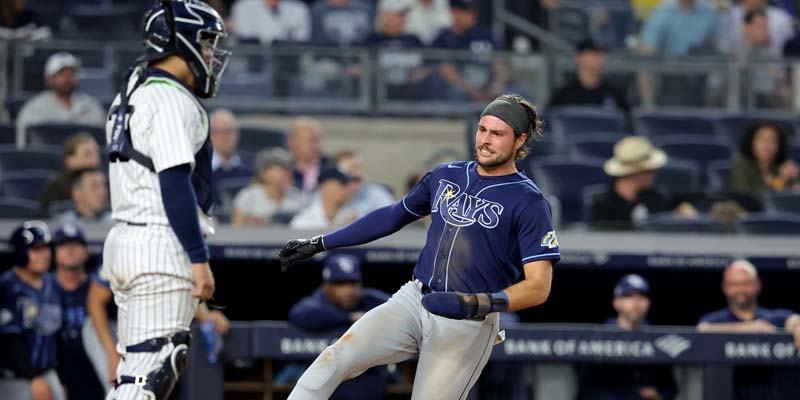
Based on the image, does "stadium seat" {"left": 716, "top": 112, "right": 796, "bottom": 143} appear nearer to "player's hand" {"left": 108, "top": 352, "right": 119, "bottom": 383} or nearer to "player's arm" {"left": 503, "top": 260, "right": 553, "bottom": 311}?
"player's hand" {"left": 108, "top": 352, "right": 119, "bottom": 383}

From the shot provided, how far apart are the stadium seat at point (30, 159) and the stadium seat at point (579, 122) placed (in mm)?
3689

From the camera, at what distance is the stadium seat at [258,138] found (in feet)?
36.0

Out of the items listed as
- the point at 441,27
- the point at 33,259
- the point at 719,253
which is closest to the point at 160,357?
the point at 33,259

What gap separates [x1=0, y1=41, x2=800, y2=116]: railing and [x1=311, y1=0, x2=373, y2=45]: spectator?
2.01 feet

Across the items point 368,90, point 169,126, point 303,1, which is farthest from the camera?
point 303,1

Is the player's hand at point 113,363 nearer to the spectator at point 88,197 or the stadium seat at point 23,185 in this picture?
the spectator at point 88,197

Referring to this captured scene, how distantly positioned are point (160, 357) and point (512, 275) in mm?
1302

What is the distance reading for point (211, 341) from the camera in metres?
7.36

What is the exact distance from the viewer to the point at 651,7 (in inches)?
516

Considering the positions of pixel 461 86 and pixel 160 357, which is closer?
pixel 160 357

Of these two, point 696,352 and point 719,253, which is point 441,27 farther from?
point 696,352

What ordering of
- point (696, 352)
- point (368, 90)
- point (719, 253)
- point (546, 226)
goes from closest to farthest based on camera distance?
point (546, 226) < point (696, 352) < point (719, 253) < point (368, 90)

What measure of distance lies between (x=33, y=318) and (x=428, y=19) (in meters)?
5.42

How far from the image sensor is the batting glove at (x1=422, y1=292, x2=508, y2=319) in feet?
15.1
